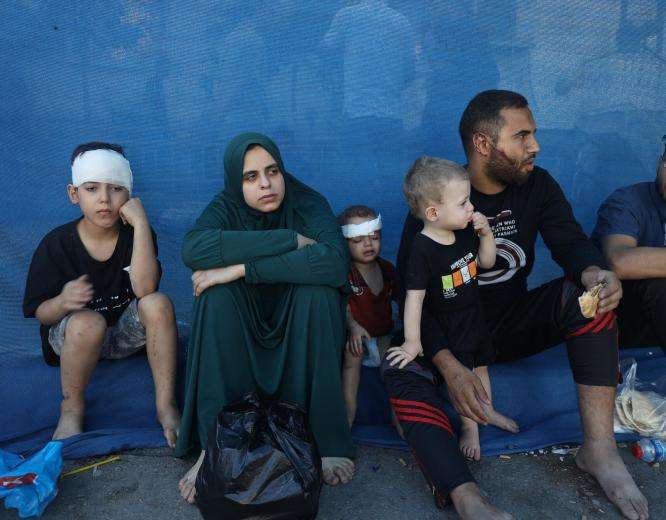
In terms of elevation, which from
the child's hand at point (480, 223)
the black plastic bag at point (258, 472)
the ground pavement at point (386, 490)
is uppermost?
the child's hand at point (480, 223)

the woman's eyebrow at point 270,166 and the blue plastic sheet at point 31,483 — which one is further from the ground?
the woman's eyebrow at point 270,166

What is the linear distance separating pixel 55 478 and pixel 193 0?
8.37 ft

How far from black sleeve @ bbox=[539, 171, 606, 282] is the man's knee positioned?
2118mm

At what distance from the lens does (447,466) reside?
2367 millimetres

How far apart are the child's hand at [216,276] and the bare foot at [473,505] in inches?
47.1

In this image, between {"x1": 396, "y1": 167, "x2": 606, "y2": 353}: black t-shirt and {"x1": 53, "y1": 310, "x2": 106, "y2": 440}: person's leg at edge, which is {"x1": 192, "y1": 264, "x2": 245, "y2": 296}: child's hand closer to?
{"x1": 53, "y1": 310, "x2": 106, "y2": 440}: person's leg at edge

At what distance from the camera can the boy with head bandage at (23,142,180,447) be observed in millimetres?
3020

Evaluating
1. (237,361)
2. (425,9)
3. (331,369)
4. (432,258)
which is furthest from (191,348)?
(425,9)

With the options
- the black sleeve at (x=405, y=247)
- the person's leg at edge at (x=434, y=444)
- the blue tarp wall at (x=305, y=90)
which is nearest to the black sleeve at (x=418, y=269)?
the black sleeve at (x=405, y=247)

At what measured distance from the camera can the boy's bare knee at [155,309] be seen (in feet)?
9.88

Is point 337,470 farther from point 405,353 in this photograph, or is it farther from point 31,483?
point 31,483

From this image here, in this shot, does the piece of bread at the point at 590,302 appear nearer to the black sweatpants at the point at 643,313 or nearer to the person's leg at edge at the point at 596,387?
the person's leg at edge at the point at 596,387

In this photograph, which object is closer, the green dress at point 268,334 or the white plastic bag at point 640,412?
the green dress at point 268,334

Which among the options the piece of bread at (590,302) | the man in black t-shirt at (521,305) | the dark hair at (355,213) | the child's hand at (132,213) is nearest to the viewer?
the man in black t-shirt at (521,305)
